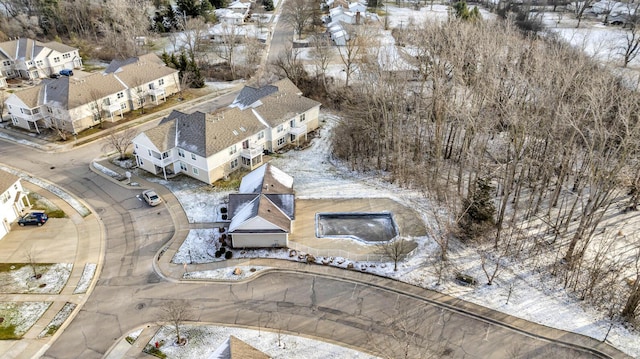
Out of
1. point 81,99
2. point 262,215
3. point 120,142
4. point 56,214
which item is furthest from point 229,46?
point 262,215

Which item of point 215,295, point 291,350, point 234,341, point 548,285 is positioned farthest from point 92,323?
point 548,285

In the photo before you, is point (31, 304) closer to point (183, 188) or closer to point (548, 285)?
point (183, 188)

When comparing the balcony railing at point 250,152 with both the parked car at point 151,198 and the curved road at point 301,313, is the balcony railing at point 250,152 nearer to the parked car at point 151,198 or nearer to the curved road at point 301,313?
the parked car at point 151,198

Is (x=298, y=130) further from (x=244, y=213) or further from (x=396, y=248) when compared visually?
(x=396, y=248)

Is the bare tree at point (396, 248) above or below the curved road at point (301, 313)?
above

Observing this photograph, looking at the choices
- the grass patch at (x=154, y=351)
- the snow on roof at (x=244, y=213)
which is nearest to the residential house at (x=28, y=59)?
the snow on roof at (x=244, y=213)

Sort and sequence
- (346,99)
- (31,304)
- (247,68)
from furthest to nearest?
(247,68) < (346,99) < (31,304)

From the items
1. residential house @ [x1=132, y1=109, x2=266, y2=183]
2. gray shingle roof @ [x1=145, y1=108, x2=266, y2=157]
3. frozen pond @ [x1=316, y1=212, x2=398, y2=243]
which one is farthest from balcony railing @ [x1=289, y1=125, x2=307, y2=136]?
frozen pond @ [x1=316, y1=212, x2=398, y2=243]
